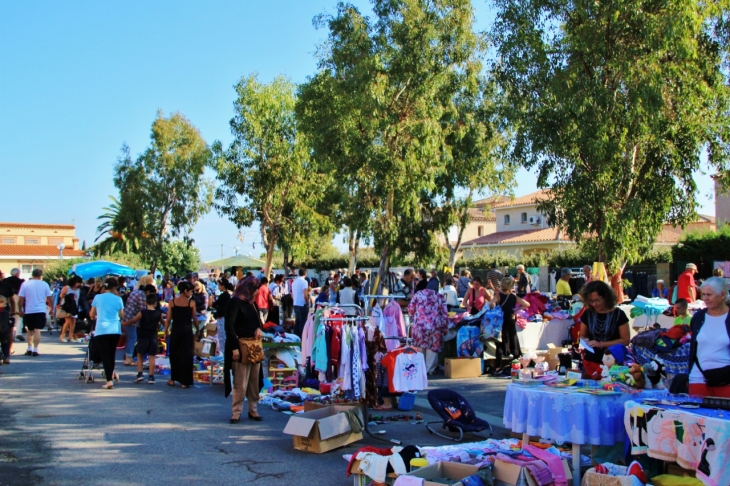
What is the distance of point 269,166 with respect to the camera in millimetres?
42656

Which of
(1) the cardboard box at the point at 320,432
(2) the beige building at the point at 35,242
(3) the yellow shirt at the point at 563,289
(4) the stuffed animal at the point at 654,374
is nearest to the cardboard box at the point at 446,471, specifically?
(1) the cardboard box at the point at 320,432

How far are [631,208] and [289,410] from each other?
496 inches

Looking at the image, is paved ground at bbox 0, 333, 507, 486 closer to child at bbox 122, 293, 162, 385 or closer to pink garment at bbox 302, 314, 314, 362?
child at bbox 122, 293, 162, 385

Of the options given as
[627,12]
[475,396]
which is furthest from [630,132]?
[475,396]

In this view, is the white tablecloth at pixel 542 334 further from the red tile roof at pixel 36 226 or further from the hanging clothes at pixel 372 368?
the red tile roof at pixel 36 226

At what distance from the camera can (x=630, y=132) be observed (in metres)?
18.6

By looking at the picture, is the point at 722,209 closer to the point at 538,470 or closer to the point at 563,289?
the point at 563,289

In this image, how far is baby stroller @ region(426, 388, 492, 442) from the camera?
8203 mm

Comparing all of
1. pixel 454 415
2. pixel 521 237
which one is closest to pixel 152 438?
pixel 454 415

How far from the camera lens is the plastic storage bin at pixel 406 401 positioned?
10.0 meters

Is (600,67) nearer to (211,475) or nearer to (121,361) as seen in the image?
(121,361)

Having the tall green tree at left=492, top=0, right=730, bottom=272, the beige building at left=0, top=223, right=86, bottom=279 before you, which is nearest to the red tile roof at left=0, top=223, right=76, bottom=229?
the beige building at left=0, top=223, right=86, bottom=279

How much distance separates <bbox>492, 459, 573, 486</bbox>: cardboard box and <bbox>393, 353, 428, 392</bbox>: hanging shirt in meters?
3.69

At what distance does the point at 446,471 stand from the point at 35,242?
94923 millimetres
